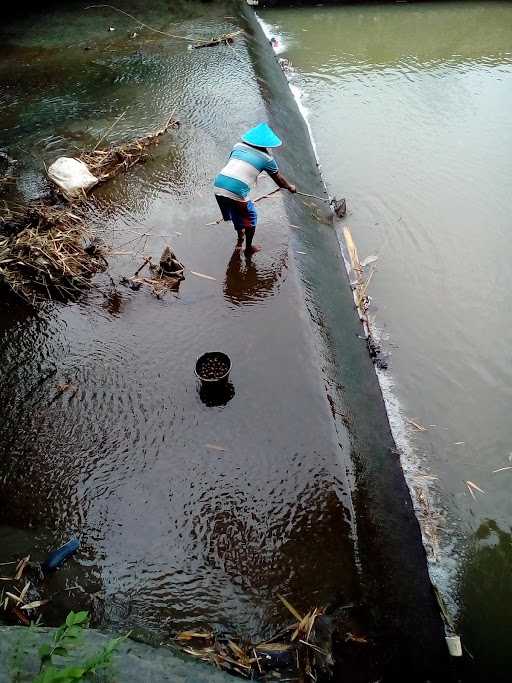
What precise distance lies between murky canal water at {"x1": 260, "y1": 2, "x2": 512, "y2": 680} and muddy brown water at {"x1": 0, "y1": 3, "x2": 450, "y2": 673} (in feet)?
1.69

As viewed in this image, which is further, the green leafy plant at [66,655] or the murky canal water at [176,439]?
the murky canal water at [176,439]

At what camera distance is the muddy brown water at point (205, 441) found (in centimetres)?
331

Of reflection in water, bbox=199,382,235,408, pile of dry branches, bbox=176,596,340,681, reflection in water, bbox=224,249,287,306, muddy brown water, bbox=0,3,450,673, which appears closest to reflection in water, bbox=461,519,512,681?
muddy brown water, bbox=0,3,450,673

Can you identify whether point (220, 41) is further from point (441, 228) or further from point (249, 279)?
point (249, 279)

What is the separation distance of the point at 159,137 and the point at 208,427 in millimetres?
5565

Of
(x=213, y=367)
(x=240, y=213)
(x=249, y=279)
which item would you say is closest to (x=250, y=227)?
(x=240, y=213)

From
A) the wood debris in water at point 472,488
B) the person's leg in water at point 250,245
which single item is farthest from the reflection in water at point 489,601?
the person's leg in water at point 250,245

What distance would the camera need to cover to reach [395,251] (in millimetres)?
6895

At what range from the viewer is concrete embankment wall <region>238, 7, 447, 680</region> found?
3.43 metres

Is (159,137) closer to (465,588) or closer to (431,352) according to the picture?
(431,352)

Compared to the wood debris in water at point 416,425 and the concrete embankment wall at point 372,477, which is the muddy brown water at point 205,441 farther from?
the wood debris in water at point 416,425

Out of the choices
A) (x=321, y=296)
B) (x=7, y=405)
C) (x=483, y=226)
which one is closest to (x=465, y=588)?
(x=321, y=296)

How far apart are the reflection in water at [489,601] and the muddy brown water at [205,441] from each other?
0.39 m

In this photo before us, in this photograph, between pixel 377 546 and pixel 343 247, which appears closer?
pixel 377 546
